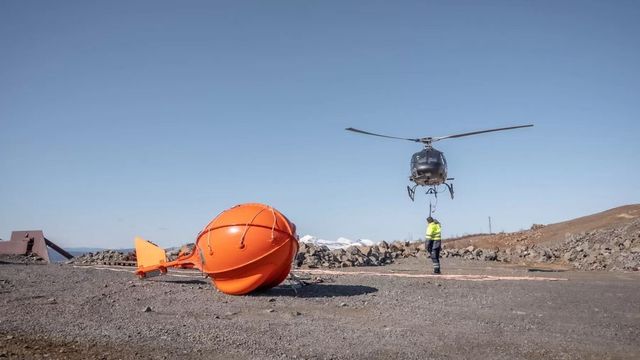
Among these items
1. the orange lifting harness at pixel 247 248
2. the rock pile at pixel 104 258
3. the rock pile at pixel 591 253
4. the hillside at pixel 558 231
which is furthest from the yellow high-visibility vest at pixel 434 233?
the hillside at pixel 558 231

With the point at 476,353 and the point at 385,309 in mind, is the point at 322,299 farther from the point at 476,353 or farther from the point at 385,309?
the point at 476,353

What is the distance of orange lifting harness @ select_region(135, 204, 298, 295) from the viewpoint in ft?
30.8

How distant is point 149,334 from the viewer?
6.09m

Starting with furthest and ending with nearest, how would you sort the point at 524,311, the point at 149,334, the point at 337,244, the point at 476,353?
the point at 337,244 → the point at 524,311 → the point at 149,334 → the point at 476,353

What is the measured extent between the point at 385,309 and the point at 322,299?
1.61 m

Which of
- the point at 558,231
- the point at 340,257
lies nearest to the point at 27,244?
the point at 340,257

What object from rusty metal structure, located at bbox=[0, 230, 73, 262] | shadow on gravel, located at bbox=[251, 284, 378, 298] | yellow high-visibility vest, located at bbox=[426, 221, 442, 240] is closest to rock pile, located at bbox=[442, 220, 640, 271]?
yellow high-visibility vest, located at bbox=[426, 221, 442, 240]

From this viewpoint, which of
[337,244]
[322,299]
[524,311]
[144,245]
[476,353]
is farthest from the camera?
[337,244]

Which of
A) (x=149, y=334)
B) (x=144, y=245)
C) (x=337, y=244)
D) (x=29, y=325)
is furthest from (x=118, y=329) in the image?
(x=337, y=244)

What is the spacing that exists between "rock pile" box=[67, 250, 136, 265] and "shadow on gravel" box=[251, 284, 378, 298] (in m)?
11.9

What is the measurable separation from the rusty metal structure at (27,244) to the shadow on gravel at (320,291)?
16167mm

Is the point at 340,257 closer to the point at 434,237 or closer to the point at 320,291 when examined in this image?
the point at 434,237

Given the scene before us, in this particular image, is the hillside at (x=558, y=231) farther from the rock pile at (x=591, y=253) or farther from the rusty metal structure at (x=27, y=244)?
the rusty metal structure at (x=27, y=244)

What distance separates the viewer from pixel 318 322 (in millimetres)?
7078
